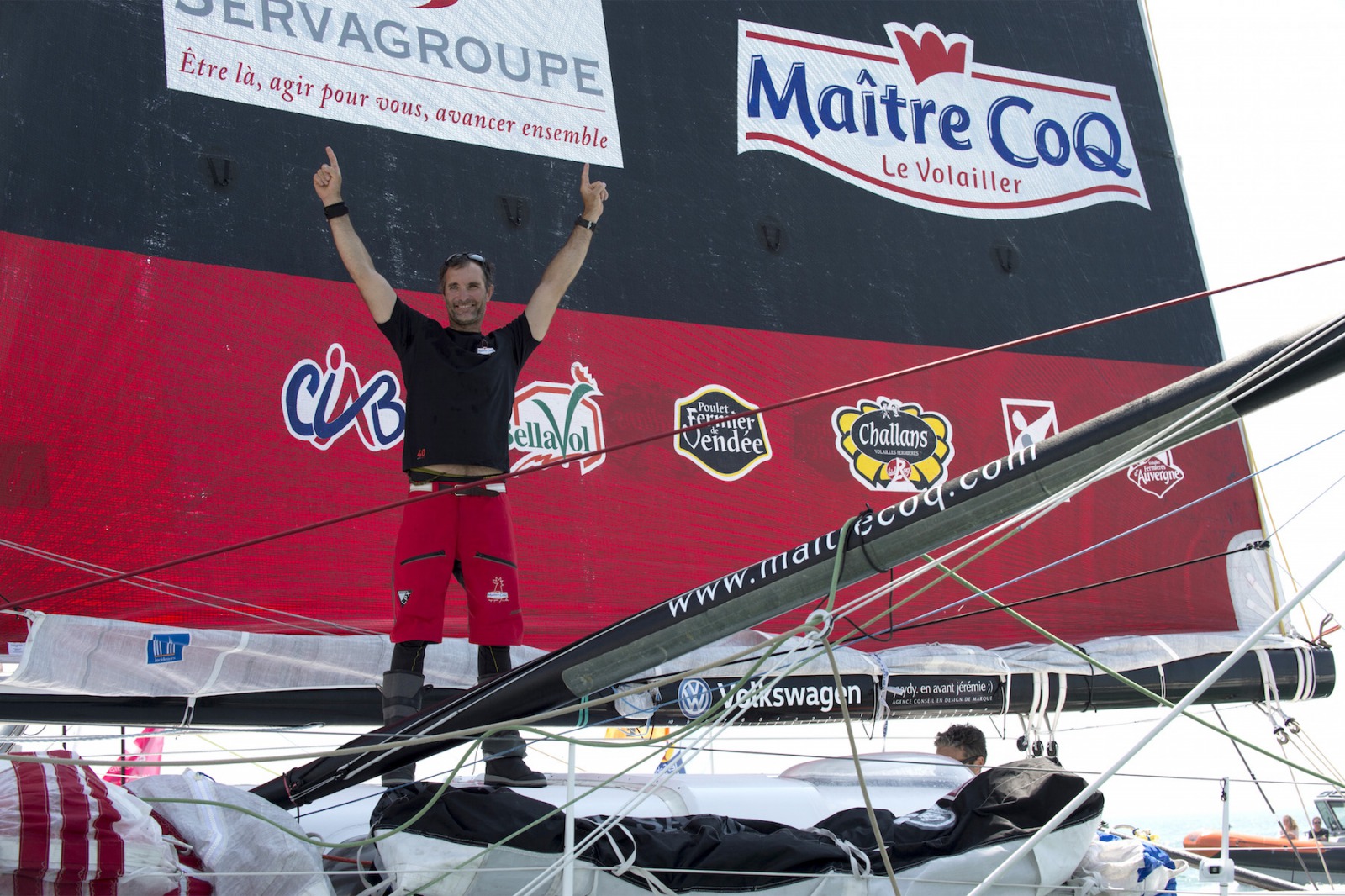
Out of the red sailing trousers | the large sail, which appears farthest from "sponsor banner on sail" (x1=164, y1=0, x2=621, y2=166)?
the red sailing trousers

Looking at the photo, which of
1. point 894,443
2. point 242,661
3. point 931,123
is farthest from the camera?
point 931,123

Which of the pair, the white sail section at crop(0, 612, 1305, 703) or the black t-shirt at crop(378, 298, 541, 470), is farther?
the white sail section at crop(0, 612, 1305, 703)

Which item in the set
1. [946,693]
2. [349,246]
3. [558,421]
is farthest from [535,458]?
[946,693]

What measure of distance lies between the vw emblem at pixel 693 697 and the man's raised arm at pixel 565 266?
37.2 inches

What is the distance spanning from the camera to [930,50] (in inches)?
173

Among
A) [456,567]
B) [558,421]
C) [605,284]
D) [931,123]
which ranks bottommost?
[456,567]

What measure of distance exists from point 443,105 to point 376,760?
2172mm

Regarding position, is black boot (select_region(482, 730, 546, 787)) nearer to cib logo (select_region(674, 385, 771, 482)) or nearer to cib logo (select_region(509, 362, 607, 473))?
cib logo (select_region(509, 362, 607, 473))

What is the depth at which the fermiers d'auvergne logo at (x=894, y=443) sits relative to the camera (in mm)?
3930

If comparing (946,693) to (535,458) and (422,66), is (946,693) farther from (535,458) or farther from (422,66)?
(422,66)

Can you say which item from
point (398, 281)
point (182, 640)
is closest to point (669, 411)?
point (398, 281)

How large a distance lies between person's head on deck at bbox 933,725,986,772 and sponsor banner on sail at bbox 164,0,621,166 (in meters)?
1.98

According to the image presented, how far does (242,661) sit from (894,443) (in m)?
2.06

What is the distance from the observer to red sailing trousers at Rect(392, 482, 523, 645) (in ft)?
8.52
